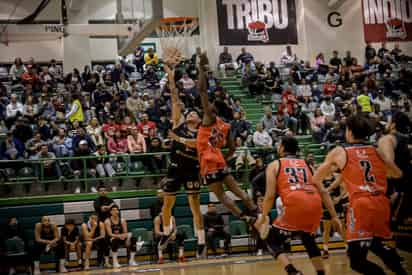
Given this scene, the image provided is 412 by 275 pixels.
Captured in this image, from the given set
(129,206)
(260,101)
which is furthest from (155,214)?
(260,101)

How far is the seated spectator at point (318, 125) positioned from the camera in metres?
19.0

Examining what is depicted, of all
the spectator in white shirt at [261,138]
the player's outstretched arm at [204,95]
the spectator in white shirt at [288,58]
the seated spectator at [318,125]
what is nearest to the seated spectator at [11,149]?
the spectator in white shirt at [261,138]

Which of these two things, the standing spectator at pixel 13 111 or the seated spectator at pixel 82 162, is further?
the standing spectator at pixel 13 111

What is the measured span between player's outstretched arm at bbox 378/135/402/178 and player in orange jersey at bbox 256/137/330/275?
752 mm

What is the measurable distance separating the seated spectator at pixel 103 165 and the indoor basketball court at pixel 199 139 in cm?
4

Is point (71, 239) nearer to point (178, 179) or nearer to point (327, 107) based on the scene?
point (178, 179)

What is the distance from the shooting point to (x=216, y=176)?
816 centimetres

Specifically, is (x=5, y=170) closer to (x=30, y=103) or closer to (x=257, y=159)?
(x=30, y=103)

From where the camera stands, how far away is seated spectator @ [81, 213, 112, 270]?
46.1ft

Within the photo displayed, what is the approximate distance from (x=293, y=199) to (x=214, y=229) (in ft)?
27.7

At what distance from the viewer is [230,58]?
1008 inches

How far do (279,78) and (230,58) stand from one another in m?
3.23

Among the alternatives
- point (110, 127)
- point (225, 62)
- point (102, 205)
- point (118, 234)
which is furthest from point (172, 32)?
point (118, 234)

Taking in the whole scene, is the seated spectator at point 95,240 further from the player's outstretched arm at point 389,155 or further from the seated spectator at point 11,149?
the player's outstretched arm at point 389,155
